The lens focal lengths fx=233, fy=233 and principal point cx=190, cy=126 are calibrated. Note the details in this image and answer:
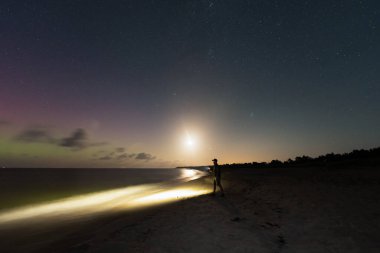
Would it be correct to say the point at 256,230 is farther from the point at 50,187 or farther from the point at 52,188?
the point at 50,187

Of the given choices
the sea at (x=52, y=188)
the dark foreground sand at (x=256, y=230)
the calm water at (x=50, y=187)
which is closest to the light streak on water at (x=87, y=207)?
the sea at (x=52, y=188)

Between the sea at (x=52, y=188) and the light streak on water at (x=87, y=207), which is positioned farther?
the sea at (x=52, y=188)

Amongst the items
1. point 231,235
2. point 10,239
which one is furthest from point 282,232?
point 10,239

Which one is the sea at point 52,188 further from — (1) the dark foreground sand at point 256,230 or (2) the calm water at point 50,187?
(1) the dark foreground sand at point 256,230

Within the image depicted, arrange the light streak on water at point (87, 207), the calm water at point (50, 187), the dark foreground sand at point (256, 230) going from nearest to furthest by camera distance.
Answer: the dark foreground sand at point (256, 230) → the light streak on water at point (87, 207) → the calm water at point (50, 187)

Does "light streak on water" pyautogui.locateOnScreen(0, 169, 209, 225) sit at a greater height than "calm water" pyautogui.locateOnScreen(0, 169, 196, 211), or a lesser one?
lesser

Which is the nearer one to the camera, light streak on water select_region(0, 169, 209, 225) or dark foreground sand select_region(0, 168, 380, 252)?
dark foreground sand select_region(0, 168, 380, 252)

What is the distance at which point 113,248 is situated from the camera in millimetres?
8734

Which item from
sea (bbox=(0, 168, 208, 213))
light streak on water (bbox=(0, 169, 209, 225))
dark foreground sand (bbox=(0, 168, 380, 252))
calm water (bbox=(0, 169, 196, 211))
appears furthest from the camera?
calm water (bbox=(0, 169, 196, 211))

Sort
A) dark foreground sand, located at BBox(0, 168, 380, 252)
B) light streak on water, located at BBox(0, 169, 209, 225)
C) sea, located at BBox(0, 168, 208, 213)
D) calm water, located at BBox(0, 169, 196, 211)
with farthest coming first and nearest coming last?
calm water, located at BBox(0, 169, 196, 211) → sea, located at BBox(0, 168, 208, 213) → light streak on water, located at BBox(0, 169, 209, 225) → dark foreground sand, located at BBox(0, 168, 380, 252)

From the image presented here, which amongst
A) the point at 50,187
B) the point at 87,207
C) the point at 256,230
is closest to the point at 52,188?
the point at 50,187

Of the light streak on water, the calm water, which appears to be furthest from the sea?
the light streak on water

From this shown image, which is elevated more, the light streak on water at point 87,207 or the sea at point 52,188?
the sea at point 52,188

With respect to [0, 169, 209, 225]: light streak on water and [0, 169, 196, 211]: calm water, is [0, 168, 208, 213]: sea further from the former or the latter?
[0, 169, 209, 225]: light streak on water
